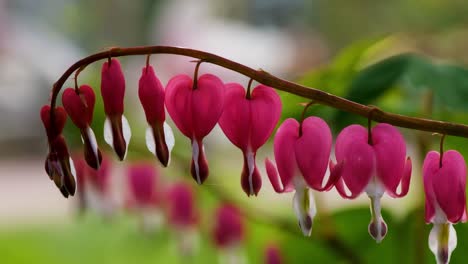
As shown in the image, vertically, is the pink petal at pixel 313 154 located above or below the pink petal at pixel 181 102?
below

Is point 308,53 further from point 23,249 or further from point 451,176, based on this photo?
point 451,176

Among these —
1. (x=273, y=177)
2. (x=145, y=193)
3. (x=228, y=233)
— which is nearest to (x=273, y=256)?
(x=228, y=233)

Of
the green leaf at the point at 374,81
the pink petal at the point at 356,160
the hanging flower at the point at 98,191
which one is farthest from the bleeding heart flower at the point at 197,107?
the hanging flower at the point at 98,191

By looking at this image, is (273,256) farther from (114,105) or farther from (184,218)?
(114,105)

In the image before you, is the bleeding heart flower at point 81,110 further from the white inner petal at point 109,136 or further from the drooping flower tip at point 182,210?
the drooping flower tip at point 182,210

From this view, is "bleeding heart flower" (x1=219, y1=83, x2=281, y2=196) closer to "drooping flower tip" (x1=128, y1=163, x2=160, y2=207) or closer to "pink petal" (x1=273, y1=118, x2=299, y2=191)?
"pink petal" (x1=273, y1=118, x2=299, y2=191)
